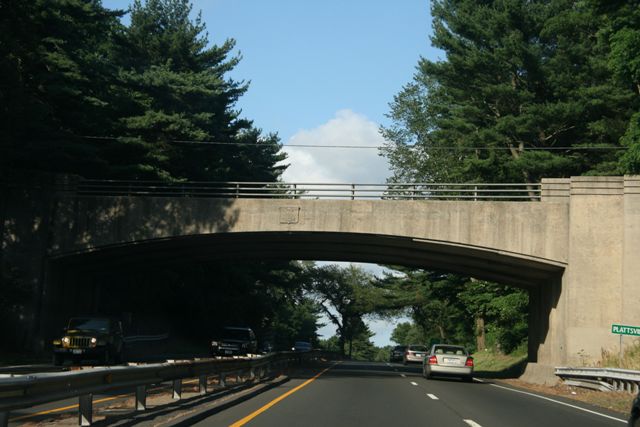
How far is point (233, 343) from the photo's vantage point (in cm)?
3662

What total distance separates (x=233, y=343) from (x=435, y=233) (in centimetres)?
1154

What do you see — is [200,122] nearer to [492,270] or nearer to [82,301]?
[82,301]

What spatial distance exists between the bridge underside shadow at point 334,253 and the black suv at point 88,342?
704cm

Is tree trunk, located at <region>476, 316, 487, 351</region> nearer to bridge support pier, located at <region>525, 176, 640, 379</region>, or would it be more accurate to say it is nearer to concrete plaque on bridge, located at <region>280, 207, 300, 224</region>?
bridge support pier, located at <region>525, 176, 640, 379</region>

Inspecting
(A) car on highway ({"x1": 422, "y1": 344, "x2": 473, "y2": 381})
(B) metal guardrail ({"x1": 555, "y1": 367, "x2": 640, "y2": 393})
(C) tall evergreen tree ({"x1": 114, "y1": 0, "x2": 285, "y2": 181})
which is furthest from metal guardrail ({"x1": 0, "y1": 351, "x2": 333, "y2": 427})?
(C) tall evergreen tree ({"x1": 114, "y1": 0, "x2": 285, "y2": 181})

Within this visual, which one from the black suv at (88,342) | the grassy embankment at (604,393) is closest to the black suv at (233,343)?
the black suv at (88,342)

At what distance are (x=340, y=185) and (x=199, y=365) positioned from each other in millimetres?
17750

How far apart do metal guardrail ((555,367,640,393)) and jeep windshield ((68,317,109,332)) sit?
15592 millimetres

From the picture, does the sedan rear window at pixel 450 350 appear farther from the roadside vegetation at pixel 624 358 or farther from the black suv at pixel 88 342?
the black suv at pixel 88 342

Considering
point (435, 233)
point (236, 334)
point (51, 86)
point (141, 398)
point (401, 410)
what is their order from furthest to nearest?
point (236, 334) → point (51, 86) → point (435, 233) → point (401, 410) → point (141, 398)

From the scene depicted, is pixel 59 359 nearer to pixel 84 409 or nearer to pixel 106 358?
pixel 106 358

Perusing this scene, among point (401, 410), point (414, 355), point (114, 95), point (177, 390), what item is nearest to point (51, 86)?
point (114, 95)

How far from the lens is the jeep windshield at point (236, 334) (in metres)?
37.3

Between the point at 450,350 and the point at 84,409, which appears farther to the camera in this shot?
the point at 450,350
